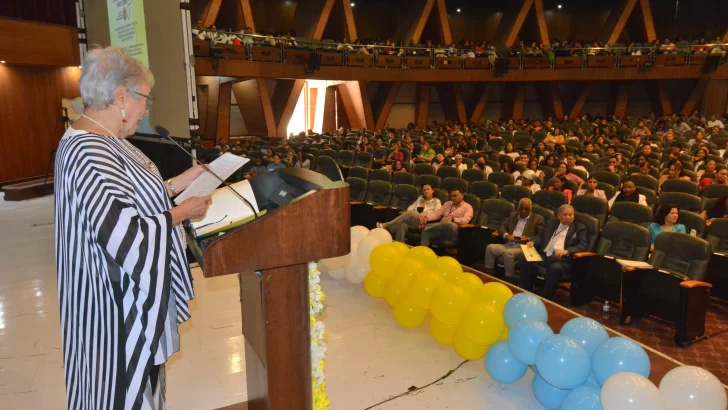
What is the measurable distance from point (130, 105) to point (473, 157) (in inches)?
376

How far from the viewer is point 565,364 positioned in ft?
8.35

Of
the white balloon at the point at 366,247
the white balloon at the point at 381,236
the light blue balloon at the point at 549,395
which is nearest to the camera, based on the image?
the light blue balloon at the point at 549,395

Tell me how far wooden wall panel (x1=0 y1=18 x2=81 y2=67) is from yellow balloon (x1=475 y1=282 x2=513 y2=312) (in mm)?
10214

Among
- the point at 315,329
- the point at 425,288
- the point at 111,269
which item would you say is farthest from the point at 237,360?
the point at 111,269

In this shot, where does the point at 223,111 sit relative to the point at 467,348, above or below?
above

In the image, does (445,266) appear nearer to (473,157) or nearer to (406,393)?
(406,393)

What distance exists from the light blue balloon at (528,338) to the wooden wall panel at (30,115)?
415 inches

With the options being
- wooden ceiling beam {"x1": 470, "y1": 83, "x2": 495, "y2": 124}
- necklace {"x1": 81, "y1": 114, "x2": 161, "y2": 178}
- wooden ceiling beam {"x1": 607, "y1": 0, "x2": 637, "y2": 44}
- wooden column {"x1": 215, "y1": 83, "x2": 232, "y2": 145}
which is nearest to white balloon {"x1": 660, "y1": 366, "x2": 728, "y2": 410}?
necklace {"x1": 81, "y1": 114, "x2": 161, "y2": 178}

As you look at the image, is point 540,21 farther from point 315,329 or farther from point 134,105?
point 134,105

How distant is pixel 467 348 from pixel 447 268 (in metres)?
0.78

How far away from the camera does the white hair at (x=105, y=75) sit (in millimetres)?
1436

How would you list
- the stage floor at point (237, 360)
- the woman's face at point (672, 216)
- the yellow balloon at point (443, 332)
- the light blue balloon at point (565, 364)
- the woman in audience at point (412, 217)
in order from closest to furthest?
the light blue balloon at point (565, 364) → the stage floor at point (237, 360) → the yellow balloon at point (443, 332) → the woman's face at point (672, 216) → the woman in audience at point (412, 217)

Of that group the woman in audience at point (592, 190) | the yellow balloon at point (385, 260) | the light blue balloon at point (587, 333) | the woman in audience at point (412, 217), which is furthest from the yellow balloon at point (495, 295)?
the woman in audience at point (592, 190)

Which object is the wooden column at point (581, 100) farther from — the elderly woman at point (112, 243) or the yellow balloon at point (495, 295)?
the elderly woman at point (112, 243)
